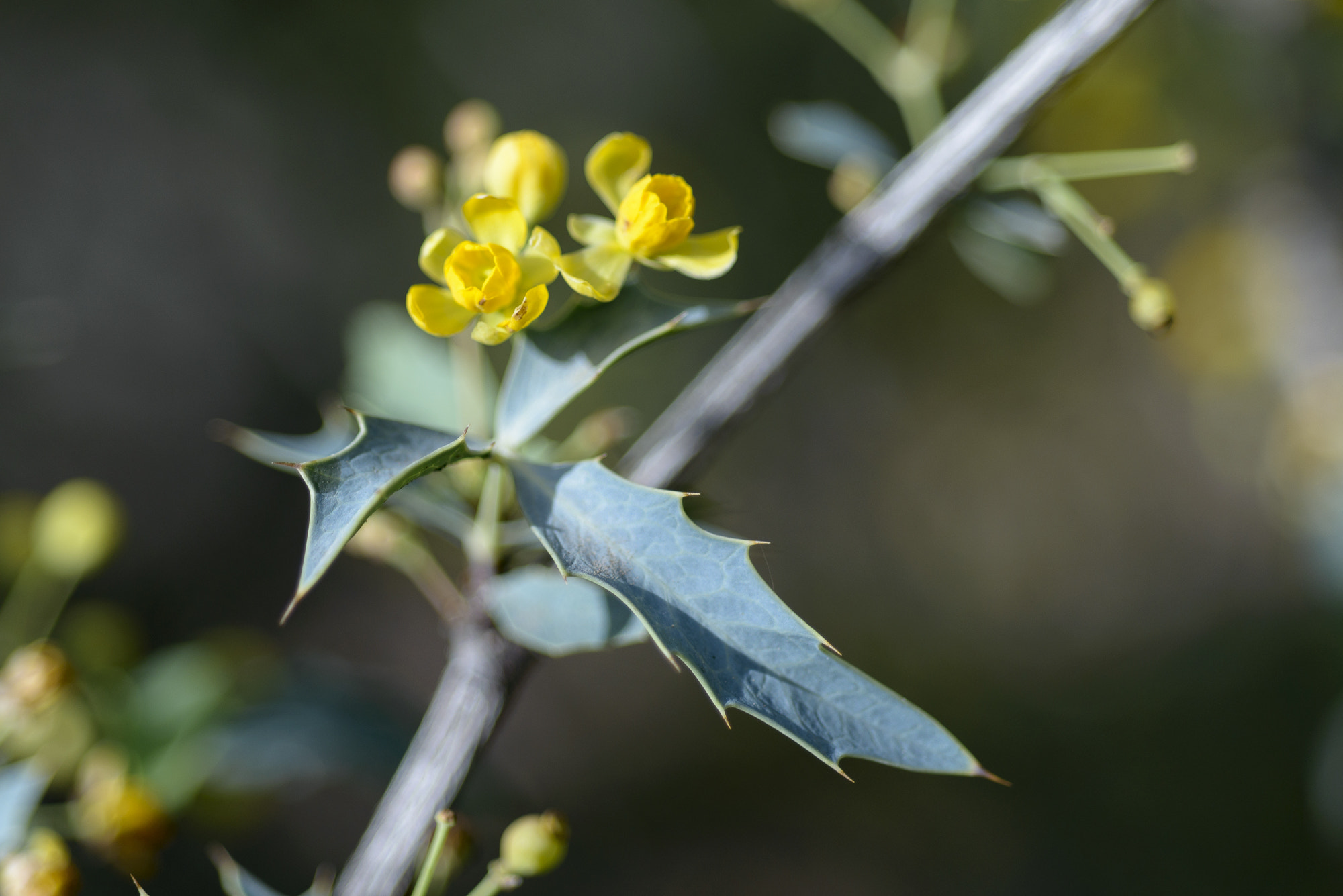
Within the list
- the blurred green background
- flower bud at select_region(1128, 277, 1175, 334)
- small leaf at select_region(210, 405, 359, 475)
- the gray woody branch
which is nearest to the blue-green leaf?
small leaf at select_region(210, 405, 359, 475)

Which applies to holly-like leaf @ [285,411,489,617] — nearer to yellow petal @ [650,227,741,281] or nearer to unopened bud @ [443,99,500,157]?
yellow petal @ [650,227,741,281]

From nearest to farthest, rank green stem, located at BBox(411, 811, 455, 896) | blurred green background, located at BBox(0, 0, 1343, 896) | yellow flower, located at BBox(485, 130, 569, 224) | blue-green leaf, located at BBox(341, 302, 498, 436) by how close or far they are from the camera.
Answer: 1. green stem, located at BBox(411, 811, 455, 896)
2. yellow flower, located at BBox(485, 130, 569, 224)
3. blue-green leaf, located at BBox(341, 302, 498, 436)
4. blurred green background, located at BBox(0, 0, 1343, 896)

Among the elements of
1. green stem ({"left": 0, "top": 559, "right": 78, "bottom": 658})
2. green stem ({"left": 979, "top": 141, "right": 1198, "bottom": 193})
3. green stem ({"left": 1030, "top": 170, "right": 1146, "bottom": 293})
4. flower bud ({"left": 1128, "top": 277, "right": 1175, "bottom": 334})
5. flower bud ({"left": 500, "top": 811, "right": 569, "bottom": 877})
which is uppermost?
green stem ({"left": 979, "top": 141, "right": 1198, "bottom": 193})

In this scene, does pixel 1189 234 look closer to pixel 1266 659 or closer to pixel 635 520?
pixel 1266 659

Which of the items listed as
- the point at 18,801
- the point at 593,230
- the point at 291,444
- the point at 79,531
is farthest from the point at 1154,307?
the point at 79,531

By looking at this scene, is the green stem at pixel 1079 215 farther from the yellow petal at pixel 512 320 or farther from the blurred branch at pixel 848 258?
the yellow petal at pixel 512 320

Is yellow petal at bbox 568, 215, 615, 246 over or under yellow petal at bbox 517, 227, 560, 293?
over
